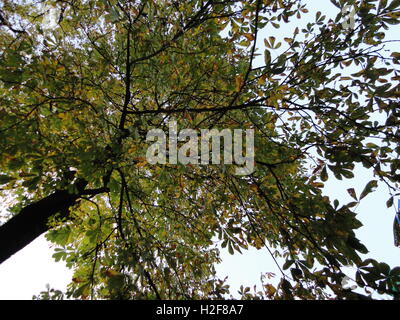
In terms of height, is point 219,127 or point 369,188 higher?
point 219,127

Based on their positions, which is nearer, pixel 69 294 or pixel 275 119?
pixel 69 294

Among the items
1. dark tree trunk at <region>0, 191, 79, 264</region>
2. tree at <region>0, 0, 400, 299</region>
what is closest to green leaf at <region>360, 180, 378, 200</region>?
A: tree at <region>0, 0, 400, 299</region>

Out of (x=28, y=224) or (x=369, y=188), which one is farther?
(x=28, y=224)

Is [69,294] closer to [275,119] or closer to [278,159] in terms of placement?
[278,159]

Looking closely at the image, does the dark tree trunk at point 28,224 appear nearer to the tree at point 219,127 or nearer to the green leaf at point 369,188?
the tree at point 219,127

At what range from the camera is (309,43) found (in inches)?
110

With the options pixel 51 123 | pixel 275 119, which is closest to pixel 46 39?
pixel 51 123

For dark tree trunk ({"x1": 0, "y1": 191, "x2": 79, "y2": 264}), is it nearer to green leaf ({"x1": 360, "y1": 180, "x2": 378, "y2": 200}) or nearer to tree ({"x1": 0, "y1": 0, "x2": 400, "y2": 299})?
tree ({"x1": 0, "y1": 0, "x2": 400, "y2": 299})

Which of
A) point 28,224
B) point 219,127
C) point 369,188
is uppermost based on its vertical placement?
point 219,127

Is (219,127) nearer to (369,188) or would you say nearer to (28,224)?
(369,188)

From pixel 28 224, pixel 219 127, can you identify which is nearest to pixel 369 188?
pixel 219 127

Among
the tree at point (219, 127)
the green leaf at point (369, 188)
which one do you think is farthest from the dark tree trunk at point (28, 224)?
the green leaf at point (369, 188)

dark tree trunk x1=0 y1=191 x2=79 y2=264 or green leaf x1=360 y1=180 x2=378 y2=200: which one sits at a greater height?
green leaf x1=360 y1=180 x2=378 y2=200

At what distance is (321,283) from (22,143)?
3.31 m
